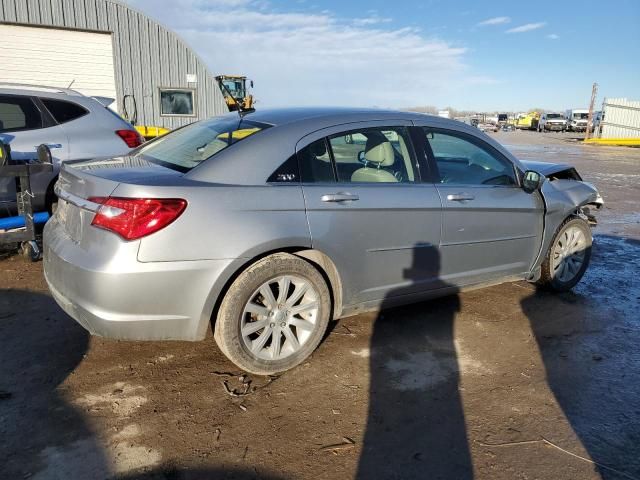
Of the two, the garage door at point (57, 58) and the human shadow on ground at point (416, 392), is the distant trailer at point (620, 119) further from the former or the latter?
the human shadow on ground at point (416, 392)

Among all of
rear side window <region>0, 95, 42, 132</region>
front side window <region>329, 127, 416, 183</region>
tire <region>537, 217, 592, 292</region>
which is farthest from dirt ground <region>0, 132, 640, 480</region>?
rear side window <region>0, 95, 42, 132</region>

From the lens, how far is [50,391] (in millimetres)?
2957

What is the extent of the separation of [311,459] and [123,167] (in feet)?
6.73

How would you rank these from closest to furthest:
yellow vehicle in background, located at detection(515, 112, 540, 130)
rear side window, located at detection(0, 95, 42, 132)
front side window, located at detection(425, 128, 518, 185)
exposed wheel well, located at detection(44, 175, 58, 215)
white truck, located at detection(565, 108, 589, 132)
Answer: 1. front side window, located at detection(425, 128, 518, 185)
2. exposed wheel well, located at detection(44, 175, 58, 215)
3. rear side window, located at detection(0, 95, 42, 132)
4. white truck, located at detection(565, 108, 589, 132)
5. yellow vehicle in background, located at detection(515, 112, 540, 130)

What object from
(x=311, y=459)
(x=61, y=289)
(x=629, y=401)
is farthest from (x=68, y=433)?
(x=629, y=401)

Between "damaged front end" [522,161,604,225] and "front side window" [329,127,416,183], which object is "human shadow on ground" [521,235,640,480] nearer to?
"damaged front end" [522,161,604,225]

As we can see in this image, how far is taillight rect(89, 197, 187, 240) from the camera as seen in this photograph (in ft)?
8.86

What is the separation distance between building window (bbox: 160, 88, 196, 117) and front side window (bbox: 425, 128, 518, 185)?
14132 mm

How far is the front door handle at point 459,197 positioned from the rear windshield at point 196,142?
1.47 meters

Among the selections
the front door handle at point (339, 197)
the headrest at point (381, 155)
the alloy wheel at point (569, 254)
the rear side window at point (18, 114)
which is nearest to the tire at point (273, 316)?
the front door handle at point (339, 197)

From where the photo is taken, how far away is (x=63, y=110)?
5.99m

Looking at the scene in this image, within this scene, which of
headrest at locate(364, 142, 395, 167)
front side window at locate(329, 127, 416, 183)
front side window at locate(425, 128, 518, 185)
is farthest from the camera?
front side window at locate(425, 128, 518, 185)

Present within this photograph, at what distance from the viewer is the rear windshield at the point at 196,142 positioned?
10.5 feet

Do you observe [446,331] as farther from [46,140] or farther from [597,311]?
[46,140]
